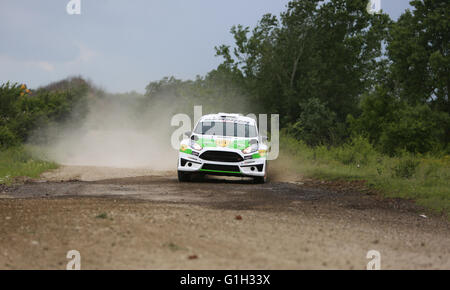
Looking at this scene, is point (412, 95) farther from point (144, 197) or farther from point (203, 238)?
point (203, 238)

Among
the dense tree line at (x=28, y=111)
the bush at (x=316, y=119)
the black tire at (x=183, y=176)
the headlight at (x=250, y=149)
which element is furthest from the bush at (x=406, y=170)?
the bush at (x=316, y=119)

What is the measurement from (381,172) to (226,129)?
531cm

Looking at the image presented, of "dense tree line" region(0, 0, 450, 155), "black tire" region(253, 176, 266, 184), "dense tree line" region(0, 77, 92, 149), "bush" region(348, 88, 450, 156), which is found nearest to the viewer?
"black tire" region(253, 176, 266, 184)

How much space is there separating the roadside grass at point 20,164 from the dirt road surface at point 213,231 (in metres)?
5.33

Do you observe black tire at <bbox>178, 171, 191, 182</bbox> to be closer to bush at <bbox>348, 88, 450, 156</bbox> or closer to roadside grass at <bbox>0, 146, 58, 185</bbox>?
roadside grass at <bbox>0, 146, 58, 185</bbox>

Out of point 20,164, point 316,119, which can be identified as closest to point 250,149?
point 20,164

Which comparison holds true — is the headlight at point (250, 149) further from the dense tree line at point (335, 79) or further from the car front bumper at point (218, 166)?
the dense tree line at point (335, 79)

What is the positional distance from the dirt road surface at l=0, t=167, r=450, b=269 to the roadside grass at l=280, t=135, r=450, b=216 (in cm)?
112

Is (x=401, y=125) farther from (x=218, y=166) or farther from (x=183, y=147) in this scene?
(x=183, y=147)

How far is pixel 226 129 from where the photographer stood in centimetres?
1792

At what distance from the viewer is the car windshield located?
58.0 feet

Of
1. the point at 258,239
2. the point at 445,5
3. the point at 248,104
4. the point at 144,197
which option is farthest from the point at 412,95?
the point at 258,239

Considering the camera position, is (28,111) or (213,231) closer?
(213,231)

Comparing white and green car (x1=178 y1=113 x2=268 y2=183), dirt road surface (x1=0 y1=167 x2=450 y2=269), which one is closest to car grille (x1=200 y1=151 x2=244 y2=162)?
white and green car (x1=178 y1=113 x2=268 y2=183)
